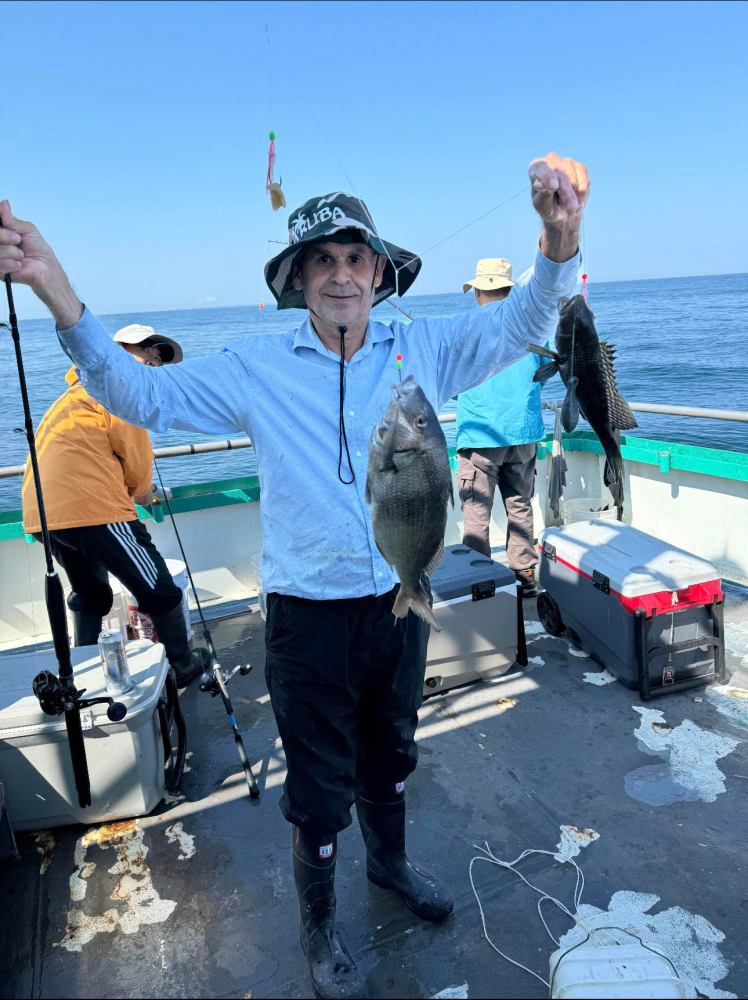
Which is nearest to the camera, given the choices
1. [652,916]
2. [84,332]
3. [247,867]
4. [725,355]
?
[84,332]

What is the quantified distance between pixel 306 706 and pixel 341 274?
1356 mm

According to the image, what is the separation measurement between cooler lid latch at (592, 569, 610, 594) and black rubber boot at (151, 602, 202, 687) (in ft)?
8.56

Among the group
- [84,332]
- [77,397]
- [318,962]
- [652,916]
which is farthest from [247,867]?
[77,397]

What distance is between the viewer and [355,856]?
2791 millimetres

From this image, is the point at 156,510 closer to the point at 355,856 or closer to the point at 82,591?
the point at 82,591

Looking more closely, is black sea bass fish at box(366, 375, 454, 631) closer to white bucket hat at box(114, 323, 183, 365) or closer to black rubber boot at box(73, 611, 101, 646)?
white bucket hat at box(114, 323, 183, 365)

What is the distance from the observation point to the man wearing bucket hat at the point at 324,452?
2037 mm

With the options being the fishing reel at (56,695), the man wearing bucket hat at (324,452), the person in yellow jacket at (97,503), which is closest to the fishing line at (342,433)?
the man wearing bucket hat at (324,452)

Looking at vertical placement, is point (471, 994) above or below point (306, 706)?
below

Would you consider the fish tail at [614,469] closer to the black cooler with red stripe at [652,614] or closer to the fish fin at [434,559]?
the fish fin at [434,559]

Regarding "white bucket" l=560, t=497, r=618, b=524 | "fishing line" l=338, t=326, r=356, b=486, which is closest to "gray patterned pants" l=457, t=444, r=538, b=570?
"white bucket" l=560, t=497, r=618, b=524

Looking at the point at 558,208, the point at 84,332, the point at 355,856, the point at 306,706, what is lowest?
the point at 355,856

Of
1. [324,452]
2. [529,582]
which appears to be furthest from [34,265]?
[529,582]

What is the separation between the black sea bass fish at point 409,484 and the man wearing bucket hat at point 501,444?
130 inches
